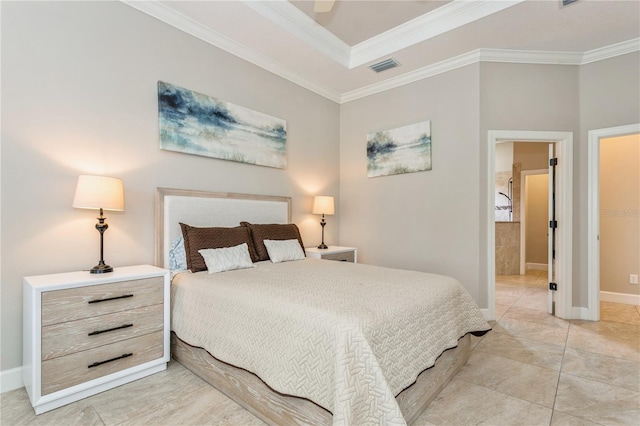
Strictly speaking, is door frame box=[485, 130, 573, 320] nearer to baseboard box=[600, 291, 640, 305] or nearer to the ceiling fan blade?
baseboard box=[600, 291, 640, 305]

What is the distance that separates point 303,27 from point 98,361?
132 inches

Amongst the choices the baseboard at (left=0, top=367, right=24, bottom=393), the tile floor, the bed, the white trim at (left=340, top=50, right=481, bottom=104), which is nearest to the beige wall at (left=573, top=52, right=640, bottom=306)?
the tile floor

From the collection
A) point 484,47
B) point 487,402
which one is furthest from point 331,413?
point 484,47

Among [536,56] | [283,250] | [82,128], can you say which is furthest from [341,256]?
[536,56]

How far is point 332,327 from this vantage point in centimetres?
143

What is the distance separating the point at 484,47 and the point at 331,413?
376 centimetres

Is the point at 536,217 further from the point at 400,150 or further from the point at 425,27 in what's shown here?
the point at 425,27

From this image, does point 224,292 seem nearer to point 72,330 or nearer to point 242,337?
point 242,337

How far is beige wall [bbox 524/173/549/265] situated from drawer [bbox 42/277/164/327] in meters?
7.20

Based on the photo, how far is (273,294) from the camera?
1.83m

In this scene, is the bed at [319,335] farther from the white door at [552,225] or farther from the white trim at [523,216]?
the white trim at [523,216]

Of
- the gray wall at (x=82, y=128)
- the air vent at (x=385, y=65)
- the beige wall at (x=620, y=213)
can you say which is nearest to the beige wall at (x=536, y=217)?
the beige wall at (x=620, y=213)

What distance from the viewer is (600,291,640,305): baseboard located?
13.3 feet

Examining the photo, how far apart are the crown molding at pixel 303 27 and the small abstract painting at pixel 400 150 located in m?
1.07
